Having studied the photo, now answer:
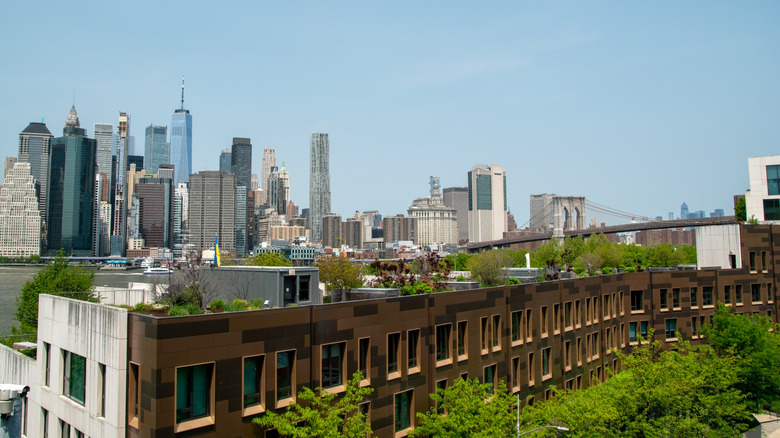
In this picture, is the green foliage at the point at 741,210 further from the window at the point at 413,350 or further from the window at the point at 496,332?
the window at the point at 413,350

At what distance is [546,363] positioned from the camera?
3891cm

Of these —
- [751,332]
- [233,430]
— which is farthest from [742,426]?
[233,430]

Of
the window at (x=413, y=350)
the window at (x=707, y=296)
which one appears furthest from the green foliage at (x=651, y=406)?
the window at (x=707, y=296)

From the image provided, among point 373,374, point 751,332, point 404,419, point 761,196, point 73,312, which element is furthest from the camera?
point 761,196

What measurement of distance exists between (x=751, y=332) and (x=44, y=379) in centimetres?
4782

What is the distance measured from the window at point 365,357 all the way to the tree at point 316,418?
2.48m

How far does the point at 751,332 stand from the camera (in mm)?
46031

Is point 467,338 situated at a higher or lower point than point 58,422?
higher

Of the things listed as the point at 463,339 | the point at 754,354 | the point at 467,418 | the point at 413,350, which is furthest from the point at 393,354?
the point at 754,354

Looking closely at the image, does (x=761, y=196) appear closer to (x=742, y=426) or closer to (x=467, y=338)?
(x=742, y=426)

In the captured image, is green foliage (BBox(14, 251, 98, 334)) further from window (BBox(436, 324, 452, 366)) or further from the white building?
the white building

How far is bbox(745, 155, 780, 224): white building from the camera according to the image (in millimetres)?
64750

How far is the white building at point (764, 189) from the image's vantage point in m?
64.8

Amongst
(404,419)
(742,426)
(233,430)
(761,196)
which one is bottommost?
(742,426)
